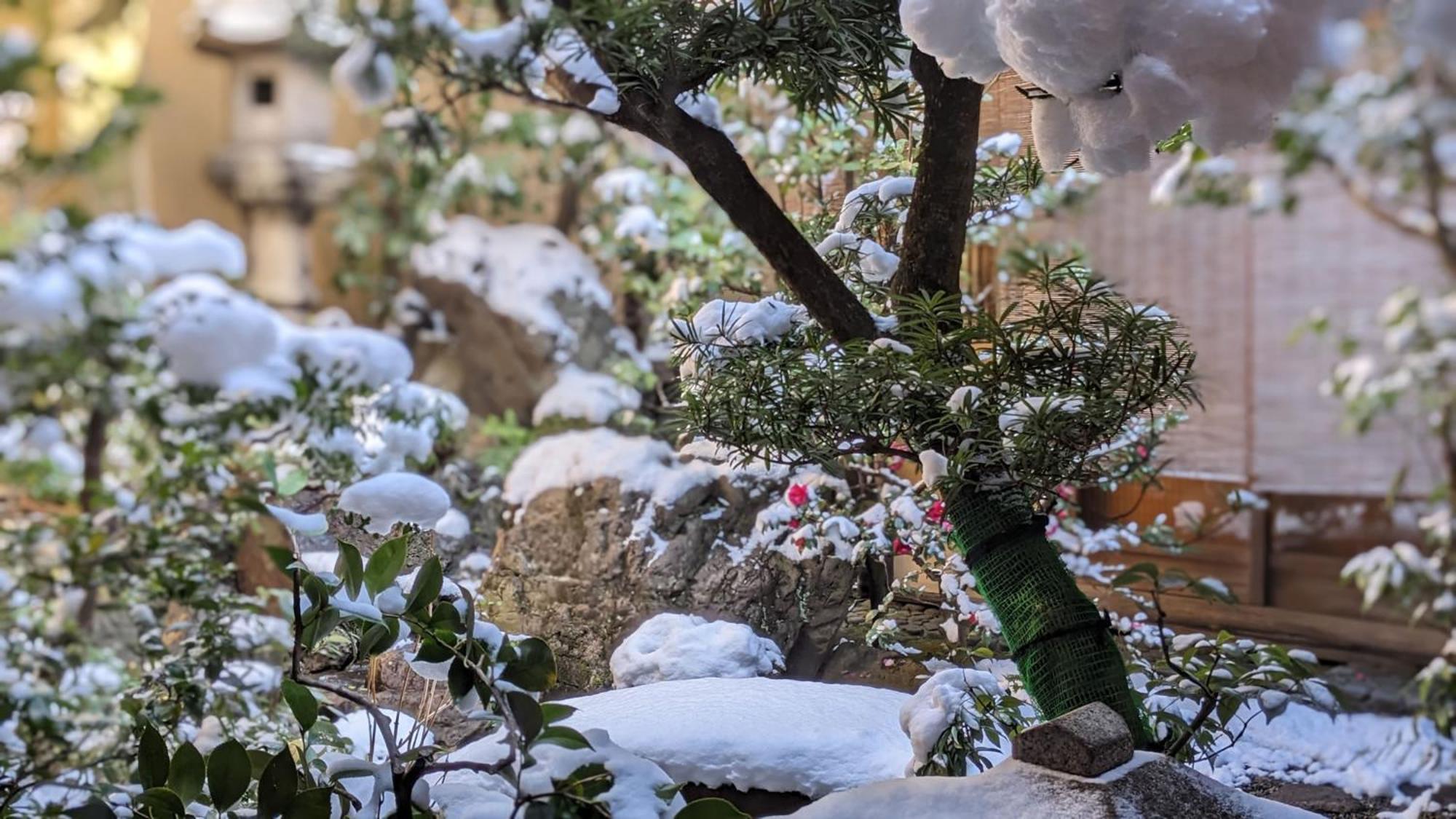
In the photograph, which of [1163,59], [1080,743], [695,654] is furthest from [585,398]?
[1163,59]

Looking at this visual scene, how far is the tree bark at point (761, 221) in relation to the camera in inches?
51.2

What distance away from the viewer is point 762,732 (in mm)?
1333

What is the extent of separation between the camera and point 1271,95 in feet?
3.04

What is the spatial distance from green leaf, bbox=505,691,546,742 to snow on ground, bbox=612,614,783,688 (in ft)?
1.37

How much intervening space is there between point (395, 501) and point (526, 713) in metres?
0.46

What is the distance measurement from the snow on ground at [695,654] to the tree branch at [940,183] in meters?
0.49

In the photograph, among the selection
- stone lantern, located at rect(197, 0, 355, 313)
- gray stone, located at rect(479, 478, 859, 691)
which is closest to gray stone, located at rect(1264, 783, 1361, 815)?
gray stone, located at rect(479, 478, 859, 691)

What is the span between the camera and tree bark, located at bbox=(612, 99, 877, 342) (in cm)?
130

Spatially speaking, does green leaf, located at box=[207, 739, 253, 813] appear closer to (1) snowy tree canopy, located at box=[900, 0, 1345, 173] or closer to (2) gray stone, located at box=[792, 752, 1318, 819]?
(2) gray stone, located at box=[792, 752, 1318, 819]

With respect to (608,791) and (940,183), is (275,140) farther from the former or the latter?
(608,791)

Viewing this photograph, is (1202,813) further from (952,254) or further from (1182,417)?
(1182,417)

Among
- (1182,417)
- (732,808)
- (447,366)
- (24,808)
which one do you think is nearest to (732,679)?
(732,808)

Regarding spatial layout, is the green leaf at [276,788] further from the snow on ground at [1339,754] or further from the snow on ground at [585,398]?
the snow on ground at [585,398]

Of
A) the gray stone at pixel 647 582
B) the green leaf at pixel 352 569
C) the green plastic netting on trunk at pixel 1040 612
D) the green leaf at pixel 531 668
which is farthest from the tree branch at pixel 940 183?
the green leaf at pixel 352 569
